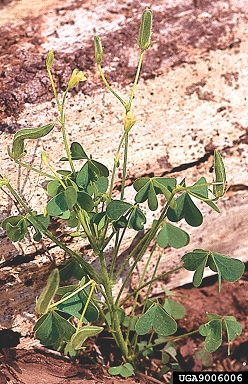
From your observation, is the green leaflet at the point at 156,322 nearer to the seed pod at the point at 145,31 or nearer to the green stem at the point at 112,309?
the green stem at the point at 112,309

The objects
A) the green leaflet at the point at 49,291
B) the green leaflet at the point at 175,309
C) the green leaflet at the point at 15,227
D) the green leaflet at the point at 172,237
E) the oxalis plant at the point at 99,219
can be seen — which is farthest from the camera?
the green leaflet at the point at 175,309

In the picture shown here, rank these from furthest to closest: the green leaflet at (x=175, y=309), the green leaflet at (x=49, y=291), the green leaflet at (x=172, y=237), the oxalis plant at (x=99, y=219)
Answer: the green leaflet at (x=175, y=309) < the green leaflet at (x=172, y=237) < the oxalis plant at (x=99, y=219) < the green leaflet at (x=49, y=291)

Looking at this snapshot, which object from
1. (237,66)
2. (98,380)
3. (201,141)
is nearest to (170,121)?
(201,141)

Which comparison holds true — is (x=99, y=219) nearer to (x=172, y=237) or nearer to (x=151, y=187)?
(x=151, y=187)

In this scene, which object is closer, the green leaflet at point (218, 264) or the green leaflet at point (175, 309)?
the green leaflet at point (218, 264)

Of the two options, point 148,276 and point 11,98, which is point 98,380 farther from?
point 11,98

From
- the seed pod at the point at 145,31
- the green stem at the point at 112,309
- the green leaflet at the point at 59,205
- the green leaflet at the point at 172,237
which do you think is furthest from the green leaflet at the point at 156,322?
the seed pod at the point at 145,31

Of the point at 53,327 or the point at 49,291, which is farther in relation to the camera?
the point at 53,327

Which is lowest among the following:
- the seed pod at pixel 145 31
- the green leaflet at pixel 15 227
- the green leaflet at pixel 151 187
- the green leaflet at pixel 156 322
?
the green leaflet at pixel 156 322

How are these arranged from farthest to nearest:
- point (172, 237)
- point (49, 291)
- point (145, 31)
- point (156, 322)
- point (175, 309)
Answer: point (175, 309)
point (172, 237)
point (156, 322)
point (145, 31)
point (49, 291)

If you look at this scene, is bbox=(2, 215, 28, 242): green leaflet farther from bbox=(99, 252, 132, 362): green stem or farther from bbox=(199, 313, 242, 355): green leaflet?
bbox=(199, 313, 242, 355): green leaflet

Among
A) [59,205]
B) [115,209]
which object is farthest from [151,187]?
[59,205]
